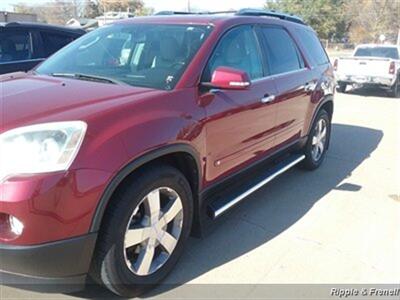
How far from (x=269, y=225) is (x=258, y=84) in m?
1.31

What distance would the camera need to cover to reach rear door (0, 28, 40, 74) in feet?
19.9

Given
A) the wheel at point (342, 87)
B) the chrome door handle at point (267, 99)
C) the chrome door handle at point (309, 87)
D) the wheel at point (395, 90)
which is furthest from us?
the wheel at point (342, 87)

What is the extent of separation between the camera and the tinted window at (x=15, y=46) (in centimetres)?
615

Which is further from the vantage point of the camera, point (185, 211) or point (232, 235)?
point (232, 235)

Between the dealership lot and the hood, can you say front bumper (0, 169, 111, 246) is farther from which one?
the dealership lot

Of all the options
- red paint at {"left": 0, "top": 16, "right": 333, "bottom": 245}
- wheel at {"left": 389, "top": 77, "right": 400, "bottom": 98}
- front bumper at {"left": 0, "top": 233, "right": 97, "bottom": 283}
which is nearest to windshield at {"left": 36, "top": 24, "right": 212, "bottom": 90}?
red paint at {"left": 0, "top": 16, "right": 333, "bottom": 245}

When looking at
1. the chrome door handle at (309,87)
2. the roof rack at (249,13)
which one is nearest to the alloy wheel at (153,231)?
the roof rack at (249,13)

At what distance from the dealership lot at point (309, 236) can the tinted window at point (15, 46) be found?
3.97 metres

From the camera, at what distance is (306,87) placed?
199 inches

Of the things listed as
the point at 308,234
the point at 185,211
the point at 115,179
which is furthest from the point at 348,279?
the point at 115,179

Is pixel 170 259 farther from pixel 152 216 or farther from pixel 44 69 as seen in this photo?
pixel 44 69

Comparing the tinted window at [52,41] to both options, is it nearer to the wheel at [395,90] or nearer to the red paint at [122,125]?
the red paint at [122,125]

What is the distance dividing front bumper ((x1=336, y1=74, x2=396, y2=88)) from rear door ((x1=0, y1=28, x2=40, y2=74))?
10.2 m

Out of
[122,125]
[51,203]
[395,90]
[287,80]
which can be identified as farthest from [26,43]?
[395,90]
